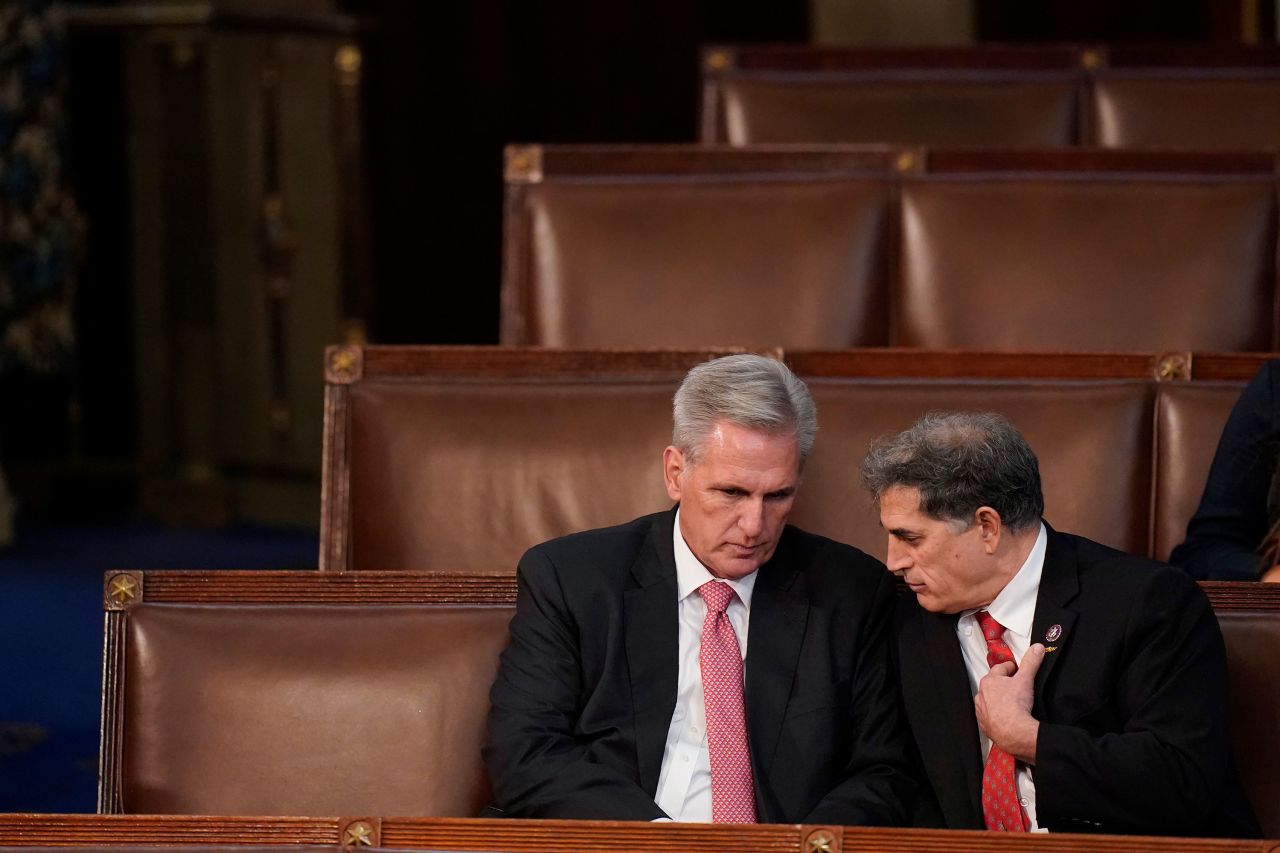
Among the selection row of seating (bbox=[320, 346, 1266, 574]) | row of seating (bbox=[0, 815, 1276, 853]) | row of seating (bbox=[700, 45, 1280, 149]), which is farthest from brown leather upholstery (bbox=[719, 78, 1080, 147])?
row of seating (bbox=[0, 815, 1276, 853])

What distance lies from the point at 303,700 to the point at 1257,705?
952mm

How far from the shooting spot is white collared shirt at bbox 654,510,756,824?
1869 millimetres

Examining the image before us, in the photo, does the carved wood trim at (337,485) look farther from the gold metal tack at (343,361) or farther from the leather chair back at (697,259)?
the leather chair back at (697,259)

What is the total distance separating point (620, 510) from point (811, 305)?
0.63 metres

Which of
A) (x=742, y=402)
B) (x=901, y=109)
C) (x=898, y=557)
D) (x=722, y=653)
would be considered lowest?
(x=722, y=653)

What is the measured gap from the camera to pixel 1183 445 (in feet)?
7.47

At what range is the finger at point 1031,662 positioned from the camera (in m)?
1.76

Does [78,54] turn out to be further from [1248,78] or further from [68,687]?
[1248,78]

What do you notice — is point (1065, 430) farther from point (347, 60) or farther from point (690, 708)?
point (347, 60)

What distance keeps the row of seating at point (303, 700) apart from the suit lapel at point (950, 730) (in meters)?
0.27

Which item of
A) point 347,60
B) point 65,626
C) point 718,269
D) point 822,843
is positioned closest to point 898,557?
point 822,843

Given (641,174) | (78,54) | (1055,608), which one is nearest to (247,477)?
(78,54)

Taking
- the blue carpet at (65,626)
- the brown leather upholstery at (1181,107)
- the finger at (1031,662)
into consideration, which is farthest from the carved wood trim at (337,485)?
the brown leather upholstery at (1181,107)

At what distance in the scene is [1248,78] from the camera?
353cm
